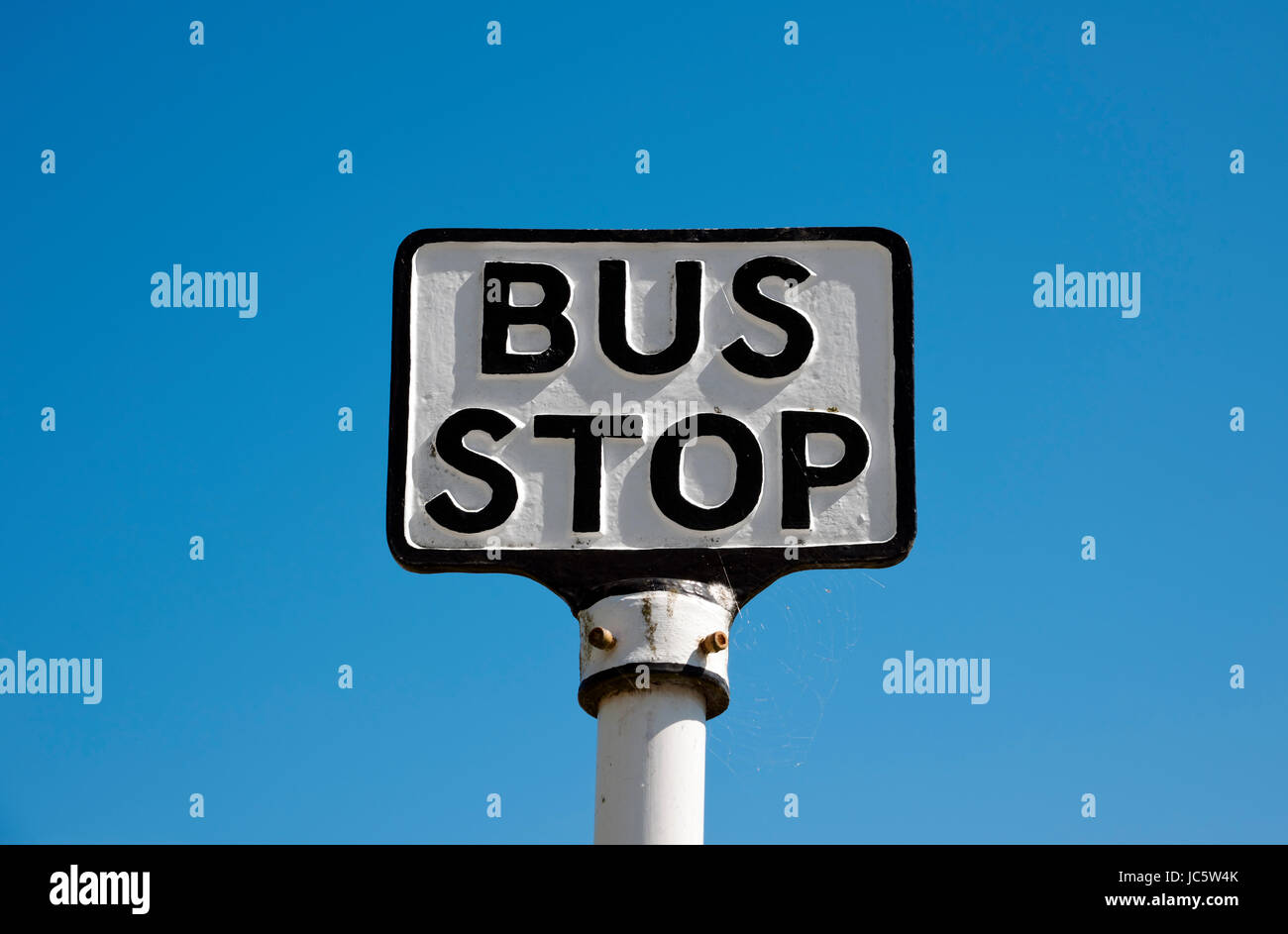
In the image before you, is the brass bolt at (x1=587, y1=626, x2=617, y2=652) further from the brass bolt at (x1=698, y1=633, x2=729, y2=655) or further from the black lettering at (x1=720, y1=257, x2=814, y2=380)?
the black lettering at (x1=720, y1=257, x2=814, y2=380)

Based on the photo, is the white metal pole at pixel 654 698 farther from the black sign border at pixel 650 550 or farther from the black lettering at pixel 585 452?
the black lettering at pixel 585 452

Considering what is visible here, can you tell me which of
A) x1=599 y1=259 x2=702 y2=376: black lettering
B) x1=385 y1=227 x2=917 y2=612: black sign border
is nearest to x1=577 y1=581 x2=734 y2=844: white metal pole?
x1=385 y1=227 x2=917 y2=612: black sign border

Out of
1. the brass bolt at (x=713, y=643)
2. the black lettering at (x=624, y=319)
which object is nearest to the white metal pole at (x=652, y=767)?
the brass bolt at (x=713, y=643)

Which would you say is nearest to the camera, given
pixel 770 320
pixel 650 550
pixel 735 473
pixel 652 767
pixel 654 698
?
pixel 652 767

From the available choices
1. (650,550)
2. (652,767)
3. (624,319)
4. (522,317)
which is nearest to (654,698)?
(652,767)

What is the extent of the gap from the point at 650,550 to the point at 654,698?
64cm

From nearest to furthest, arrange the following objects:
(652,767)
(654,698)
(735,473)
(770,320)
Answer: (652,767) < (654,698) < (735,473) < (770,320)

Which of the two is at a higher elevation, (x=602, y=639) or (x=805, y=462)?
(x=805, y=462)

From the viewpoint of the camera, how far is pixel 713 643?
7.72 metres

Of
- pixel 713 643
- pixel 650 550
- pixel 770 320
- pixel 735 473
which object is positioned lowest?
pixel 713 643

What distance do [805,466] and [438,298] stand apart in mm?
1661

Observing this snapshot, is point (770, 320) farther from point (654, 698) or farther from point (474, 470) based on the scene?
point (654, 698)

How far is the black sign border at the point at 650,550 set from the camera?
26.1ft

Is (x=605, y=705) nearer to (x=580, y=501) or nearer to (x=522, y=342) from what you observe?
(x=580, y=501)
